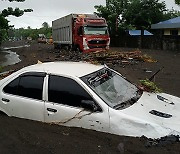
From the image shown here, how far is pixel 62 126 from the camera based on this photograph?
5016mm

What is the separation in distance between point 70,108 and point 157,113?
1.34m

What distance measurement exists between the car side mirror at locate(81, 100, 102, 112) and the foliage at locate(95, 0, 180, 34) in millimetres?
43834

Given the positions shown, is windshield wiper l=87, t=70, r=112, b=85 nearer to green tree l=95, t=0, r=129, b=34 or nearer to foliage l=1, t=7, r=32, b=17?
foliage l=1, t=7, r=32, b=17

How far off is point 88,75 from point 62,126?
95 centimetres

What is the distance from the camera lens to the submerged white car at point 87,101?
14.7ft

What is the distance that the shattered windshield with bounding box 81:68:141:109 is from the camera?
4.92 m

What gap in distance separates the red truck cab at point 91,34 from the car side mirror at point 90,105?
2261 cm

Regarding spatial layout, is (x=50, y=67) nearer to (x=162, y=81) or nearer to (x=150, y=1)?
(x=162, y=81)

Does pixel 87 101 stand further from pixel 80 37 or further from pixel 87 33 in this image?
pixel 80 37

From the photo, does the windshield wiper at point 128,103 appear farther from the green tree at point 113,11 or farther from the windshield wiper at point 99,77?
the green tree at point 113,11

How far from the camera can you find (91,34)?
27.3 m

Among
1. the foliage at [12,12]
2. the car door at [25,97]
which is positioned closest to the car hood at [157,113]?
the car door at [25,97]

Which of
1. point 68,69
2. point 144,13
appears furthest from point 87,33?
point 144,13

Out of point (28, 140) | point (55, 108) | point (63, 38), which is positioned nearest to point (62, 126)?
Answer: point (55, 108)
